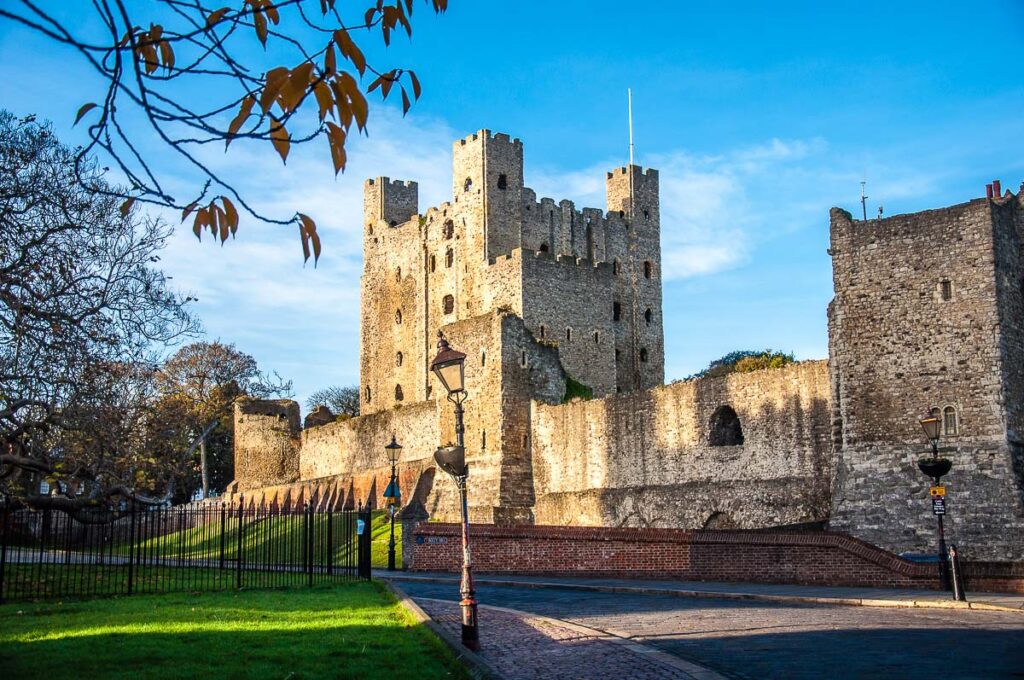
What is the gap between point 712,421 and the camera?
31.8 m

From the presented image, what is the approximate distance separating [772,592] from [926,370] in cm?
771

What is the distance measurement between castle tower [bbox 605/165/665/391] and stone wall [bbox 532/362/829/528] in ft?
55.4

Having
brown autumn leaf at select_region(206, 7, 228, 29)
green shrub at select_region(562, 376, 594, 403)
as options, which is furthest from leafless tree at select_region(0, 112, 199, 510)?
green shrub at select_region(562, 376, 594, 403)

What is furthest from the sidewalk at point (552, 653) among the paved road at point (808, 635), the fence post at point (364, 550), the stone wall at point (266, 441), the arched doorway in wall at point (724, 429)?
the stone wall at point (266, 441)

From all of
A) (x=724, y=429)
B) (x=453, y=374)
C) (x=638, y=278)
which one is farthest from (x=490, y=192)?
(x=453, y=374)

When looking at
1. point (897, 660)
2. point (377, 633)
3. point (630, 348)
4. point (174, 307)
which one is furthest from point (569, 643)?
point (630, 348)

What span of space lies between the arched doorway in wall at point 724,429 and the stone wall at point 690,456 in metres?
0.16

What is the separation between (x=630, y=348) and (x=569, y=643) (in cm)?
4271

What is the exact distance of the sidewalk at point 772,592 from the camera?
16328mm

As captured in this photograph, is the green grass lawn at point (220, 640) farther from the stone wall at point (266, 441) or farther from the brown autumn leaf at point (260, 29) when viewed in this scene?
the stone wall at point (266, 441)

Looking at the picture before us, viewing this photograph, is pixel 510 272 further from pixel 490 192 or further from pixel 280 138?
pixel 280 138

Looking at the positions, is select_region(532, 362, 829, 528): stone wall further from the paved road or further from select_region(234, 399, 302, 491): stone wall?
select_region(234, 399, 302, 491): stone wall

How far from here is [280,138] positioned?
4.57 meters

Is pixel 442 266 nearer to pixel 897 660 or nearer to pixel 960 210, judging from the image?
pixel 960 210
